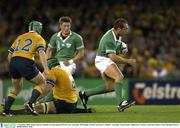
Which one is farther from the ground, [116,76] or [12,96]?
[116,76]

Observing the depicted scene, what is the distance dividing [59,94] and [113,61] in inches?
65.7

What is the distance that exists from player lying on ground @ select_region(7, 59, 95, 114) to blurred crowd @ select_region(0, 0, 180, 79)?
33.1ft

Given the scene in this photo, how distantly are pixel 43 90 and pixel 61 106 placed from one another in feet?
2.11

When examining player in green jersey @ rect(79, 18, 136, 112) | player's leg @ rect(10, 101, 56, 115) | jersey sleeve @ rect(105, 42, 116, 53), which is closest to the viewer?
player's leg @ rect(10, 101, 56, 115)

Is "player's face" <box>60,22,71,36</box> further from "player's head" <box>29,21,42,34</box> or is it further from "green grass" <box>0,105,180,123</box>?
"green grass" <box>0,105,180,123</box>

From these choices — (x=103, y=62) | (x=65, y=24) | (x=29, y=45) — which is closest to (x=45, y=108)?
(x=29, y=45)

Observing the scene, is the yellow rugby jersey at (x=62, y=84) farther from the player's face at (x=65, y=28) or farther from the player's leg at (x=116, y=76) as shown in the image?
the player's face at (x=65, y=28)

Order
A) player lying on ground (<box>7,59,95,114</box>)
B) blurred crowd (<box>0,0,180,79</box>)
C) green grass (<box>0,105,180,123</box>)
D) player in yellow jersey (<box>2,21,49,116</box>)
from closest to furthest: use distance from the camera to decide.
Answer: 1. green grass (<box>0,105,180,123</box>)
2. player in yellow jersey (<box>2,21,49,116</box>)
3. player lying on ground (<box>7,59,95,114</box>)
4. blurred crowd (<box>0,0,180,79</box>)

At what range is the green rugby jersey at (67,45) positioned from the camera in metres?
15.4

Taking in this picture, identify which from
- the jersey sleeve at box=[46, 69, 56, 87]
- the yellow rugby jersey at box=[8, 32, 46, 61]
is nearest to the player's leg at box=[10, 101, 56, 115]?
the jersey sleeve at box=[46, 69, 56, 87]

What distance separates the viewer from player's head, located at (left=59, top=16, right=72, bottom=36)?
14.8 m

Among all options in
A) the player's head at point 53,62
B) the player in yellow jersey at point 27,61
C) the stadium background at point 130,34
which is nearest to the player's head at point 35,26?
the player in yellow jersey at point 27,61

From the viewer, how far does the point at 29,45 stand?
13141 mm

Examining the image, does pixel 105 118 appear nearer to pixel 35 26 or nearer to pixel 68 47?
pixel 35 26
